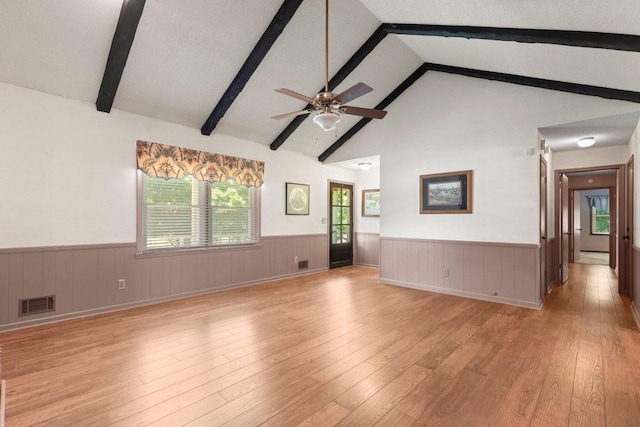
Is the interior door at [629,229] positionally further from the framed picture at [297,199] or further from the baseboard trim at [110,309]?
the baseboard trim at [110,309]

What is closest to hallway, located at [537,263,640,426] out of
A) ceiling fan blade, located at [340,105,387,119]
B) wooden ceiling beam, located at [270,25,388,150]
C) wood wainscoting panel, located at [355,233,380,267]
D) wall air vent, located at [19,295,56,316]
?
ceiling fan blade, located at [340,105,387,119]

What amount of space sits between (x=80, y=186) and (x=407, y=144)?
16.1 ft

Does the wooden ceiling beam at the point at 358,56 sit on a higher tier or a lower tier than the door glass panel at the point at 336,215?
higher

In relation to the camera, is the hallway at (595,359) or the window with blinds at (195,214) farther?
the window with blinds at (195,214)

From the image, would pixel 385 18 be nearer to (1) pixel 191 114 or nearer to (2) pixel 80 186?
(1) pixel 191 114

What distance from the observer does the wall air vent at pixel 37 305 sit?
344cm

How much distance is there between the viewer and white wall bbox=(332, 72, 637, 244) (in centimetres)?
414

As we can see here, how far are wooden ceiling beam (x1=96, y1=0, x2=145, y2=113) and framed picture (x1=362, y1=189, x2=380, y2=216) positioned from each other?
5.58 metres

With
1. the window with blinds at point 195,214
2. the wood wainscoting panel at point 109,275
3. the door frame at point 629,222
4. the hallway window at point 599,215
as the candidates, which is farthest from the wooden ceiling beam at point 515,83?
the hallway window at point 599,215

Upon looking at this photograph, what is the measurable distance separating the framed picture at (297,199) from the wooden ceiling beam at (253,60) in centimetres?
202

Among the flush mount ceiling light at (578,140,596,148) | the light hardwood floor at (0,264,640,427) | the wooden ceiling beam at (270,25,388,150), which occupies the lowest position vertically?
the light hardwood floor at (0,264,640,427)

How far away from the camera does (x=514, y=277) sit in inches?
170

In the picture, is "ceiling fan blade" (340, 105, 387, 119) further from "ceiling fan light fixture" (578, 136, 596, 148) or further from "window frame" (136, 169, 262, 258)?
"ceiling fan light fixture" (578, 136, 596, 148)

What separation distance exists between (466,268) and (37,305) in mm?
5658
